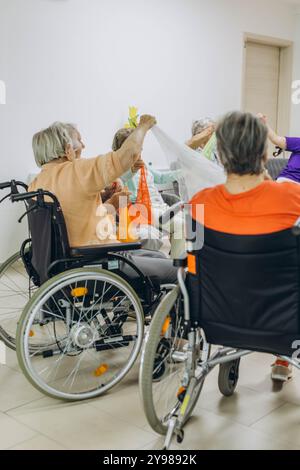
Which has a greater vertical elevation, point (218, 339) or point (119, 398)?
point (218, 339)

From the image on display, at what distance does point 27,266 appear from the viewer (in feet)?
7.83

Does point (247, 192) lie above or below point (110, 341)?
above

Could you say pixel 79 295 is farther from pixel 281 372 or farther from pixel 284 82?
pixel 284 82

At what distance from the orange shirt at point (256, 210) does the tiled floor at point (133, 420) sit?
0.72 meters

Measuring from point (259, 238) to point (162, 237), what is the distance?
156cm

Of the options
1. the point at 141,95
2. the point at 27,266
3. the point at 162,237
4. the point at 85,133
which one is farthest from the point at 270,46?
the point at 27,266

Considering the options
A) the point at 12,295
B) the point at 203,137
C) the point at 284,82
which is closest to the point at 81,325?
the point at 203,137

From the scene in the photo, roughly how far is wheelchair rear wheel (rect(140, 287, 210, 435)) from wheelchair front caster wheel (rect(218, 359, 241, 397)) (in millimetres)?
177

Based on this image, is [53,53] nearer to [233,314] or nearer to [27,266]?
[27,266]

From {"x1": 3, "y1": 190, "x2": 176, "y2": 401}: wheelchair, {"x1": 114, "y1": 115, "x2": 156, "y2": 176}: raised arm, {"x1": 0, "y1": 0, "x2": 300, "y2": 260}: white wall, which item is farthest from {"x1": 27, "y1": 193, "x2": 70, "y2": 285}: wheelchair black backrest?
{"x1": 0, "y1": 0, "x2": 300, "y2": 260}: white wall

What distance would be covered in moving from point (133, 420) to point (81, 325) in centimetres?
42

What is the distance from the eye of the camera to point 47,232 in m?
2.16

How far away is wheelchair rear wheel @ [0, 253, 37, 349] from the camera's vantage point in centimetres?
259

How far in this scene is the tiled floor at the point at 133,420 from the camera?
180 cm
